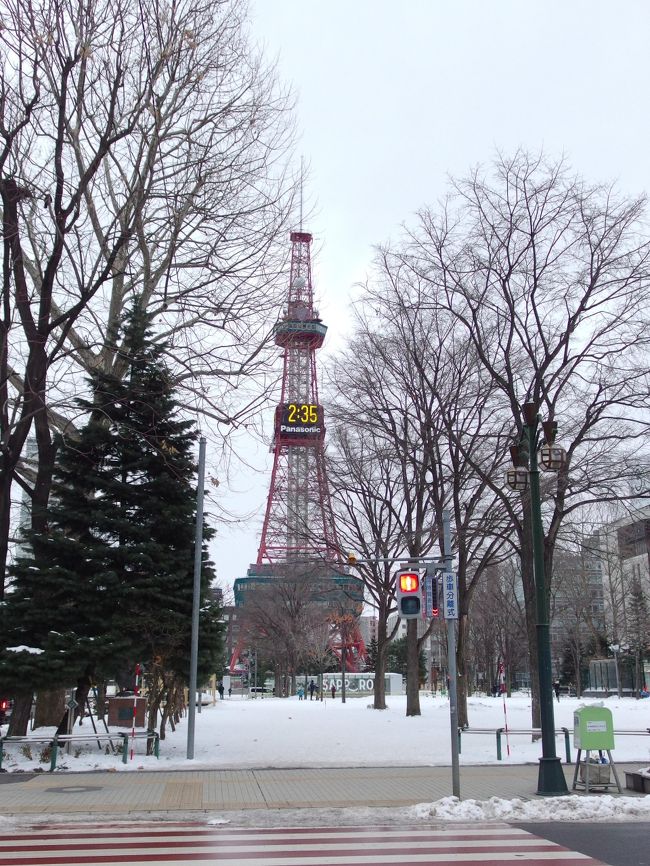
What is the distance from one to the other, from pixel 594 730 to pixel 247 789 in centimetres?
557

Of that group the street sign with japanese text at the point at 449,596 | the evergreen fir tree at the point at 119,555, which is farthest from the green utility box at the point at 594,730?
the evergreen fir tree at the point at 119,555

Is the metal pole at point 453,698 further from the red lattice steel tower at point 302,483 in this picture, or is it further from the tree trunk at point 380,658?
the tree trunk at point 380,658

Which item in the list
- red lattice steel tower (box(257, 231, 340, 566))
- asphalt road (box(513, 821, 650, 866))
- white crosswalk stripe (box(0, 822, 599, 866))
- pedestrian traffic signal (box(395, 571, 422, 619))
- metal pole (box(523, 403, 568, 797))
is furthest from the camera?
red lattice steel tower (box(257, 231, 340, 566))

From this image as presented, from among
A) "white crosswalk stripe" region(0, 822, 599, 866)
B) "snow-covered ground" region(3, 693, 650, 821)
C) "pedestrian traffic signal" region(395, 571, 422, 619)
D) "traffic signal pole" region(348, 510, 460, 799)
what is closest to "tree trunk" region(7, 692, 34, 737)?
"snow-covered ground" region(3, 693, 650, 821)

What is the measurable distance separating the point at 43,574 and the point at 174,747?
5427 millimetres

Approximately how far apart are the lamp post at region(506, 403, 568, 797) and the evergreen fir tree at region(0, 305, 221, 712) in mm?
7173

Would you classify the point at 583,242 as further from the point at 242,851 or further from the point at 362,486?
the point at 242,851

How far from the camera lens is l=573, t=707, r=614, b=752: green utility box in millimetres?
12836

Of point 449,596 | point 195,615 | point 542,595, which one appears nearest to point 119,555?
point 195,615

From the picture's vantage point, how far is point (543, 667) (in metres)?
13.4

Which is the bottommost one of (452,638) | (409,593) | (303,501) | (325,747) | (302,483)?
(325,747)

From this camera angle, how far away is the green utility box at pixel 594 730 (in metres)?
12.8

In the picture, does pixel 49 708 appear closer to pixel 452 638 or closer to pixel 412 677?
pixel 452 638

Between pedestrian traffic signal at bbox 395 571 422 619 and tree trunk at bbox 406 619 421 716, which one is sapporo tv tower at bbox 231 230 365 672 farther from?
pedestrian traffic signal at bbox 395 571 422 619
